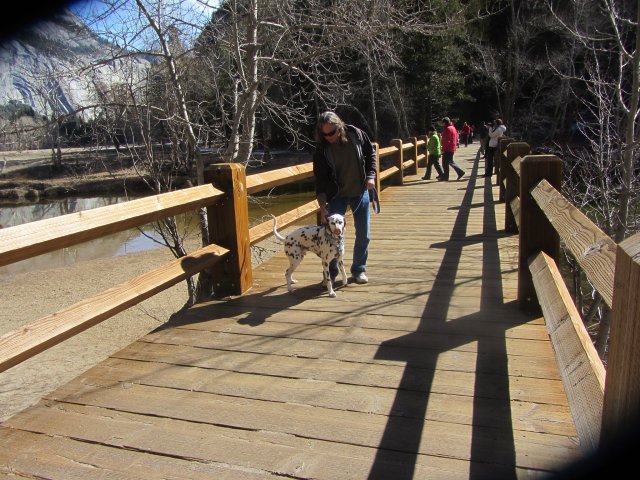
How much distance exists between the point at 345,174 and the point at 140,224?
187 cm

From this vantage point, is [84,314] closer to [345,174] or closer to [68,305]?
[345,174]

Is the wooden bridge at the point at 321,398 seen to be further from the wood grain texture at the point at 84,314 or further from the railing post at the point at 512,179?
the railing post at the point at 512,179

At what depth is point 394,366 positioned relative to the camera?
301cm

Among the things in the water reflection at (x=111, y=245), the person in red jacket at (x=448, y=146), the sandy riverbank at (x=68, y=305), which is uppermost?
the person in red jacket at (x=448, y=146)

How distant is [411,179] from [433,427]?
12.3 m

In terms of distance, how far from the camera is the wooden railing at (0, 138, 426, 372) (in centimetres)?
243

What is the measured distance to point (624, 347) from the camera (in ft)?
4.82

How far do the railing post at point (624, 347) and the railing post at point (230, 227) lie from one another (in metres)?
3.15

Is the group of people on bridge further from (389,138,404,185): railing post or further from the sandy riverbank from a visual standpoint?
(389,138,404,185): railing post

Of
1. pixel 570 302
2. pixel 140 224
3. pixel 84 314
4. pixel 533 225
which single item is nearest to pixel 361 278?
pixel 533 225

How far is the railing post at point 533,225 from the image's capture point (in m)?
3.58

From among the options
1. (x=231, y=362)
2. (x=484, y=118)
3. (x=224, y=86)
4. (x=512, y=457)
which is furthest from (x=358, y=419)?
(x=484, y=118)

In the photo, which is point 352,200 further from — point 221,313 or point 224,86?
point 224,86

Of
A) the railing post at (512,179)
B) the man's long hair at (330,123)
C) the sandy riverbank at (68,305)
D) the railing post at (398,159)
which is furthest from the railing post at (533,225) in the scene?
A: the railing post at (398,159)
